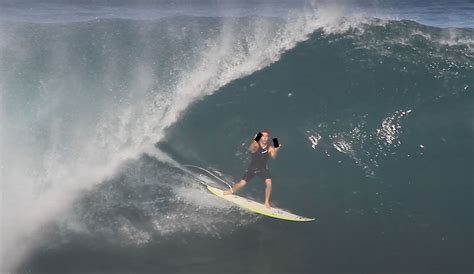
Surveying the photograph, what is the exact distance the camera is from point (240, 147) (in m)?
14.0

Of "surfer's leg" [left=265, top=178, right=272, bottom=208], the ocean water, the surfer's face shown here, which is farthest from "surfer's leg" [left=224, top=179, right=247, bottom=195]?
the surfer's face

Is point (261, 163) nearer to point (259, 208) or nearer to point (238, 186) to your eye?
point (238, 186)

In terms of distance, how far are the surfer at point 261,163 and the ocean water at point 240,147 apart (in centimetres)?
52

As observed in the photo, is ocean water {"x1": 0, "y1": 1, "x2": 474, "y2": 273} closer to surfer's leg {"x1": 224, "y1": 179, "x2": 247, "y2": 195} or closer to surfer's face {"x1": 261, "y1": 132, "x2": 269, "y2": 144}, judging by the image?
surfer's leg {"x1": 224, "y1": 179, "x2": 247, "y2": 195}

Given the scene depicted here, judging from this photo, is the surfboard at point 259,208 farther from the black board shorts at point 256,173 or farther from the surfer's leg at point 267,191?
the black board shorts at point 256,173

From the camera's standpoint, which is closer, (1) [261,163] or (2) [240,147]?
(1) [261,163]

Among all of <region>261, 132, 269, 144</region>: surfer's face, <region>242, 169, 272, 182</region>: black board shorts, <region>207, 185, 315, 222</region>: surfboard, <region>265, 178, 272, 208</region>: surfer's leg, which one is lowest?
<region>207, 185, 315, 222</region>: surfboard

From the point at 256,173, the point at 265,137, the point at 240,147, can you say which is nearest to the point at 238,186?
the point at 256,173

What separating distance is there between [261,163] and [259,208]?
87 centimetres

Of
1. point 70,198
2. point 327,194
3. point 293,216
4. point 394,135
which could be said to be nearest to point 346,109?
point 394,135

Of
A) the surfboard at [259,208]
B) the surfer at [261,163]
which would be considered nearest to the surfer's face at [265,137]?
the surfer at [261,163]

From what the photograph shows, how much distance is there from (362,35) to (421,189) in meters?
5.70

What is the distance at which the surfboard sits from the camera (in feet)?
38.4

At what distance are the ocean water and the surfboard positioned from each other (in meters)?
0.17
